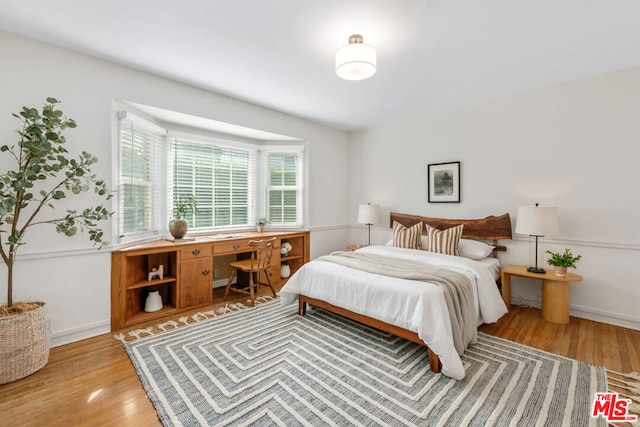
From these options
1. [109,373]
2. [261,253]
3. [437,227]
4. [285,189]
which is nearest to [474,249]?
[437,227]

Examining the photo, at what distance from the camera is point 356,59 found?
2.07 metres

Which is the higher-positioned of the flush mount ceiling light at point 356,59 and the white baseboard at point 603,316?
the flush mount ceiling light at point 356,59

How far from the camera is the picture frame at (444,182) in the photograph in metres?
3.95

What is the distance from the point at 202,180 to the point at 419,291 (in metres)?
3.29

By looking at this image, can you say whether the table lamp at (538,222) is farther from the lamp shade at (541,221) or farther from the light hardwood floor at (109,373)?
the light hardwood floor at (109,373)

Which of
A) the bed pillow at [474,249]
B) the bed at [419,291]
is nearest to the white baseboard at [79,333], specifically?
the bed at [419,291]

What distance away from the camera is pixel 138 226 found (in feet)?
10.5

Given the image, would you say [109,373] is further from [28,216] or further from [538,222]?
[538,222]

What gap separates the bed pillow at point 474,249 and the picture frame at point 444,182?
696 millimetres

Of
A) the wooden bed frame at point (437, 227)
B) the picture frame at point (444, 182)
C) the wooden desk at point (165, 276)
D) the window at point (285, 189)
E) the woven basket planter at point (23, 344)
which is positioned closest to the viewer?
the woven basket planter at point (23, 344)

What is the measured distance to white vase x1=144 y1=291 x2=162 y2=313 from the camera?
3068mm

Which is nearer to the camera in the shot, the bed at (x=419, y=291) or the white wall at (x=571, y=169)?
the bed at (x=419, y=291)

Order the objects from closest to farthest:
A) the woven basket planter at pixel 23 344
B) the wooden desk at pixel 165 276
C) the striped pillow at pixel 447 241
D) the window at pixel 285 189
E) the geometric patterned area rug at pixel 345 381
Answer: the geometric patterned area rug at pixel 345 381 → the woven basket planter at pixel 23 344 → the wooden desk at pixel 165 276 → the striped pillow at pixel 447 241 → the window at pixel 285 189

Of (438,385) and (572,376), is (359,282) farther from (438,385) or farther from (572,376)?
(572,376)
